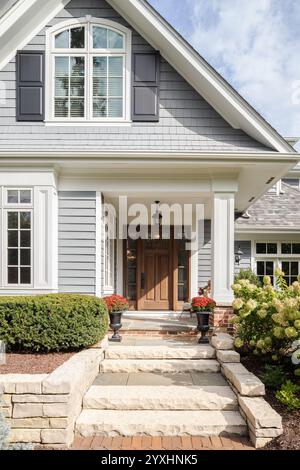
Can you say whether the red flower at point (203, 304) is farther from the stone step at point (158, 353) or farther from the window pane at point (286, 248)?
the window pane at point (286, 248)

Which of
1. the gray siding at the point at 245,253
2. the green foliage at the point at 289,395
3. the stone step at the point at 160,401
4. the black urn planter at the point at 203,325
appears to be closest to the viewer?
the green foliage at the point at 289,395

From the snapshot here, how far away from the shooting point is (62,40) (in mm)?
6852

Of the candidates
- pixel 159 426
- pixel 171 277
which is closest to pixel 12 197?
pixel 159 426

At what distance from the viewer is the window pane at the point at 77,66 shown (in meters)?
6.85

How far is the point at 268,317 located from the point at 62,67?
5.70 m

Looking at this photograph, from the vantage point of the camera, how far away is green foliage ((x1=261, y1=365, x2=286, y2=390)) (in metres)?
4.64

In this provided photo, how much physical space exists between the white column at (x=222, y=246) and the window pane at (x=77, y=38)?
3.84 metres

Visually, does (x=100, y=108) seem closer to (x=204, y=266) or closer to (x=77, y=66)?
(x=77, y=66)

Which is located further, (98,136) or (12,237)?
(98,136)

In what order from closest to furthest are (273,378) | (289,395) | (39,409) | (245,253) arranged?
(39,409)
(289,395)
(273,378)
(245,253)

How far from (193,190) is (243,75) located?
439 centimetres

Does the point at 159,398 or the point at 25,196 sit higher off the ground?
the point at 25,196

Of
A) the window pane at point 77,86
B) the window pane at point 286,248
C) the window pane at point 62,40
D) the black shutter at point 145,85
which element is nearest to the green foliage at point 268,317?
the black shutter at point 145,85

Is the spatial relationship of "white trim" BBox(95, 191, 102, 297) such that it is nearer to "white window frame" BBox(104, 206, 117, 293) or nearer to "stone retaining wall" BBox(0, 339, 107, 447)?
"white window frame" BBox(104, 206, 117, 293)
